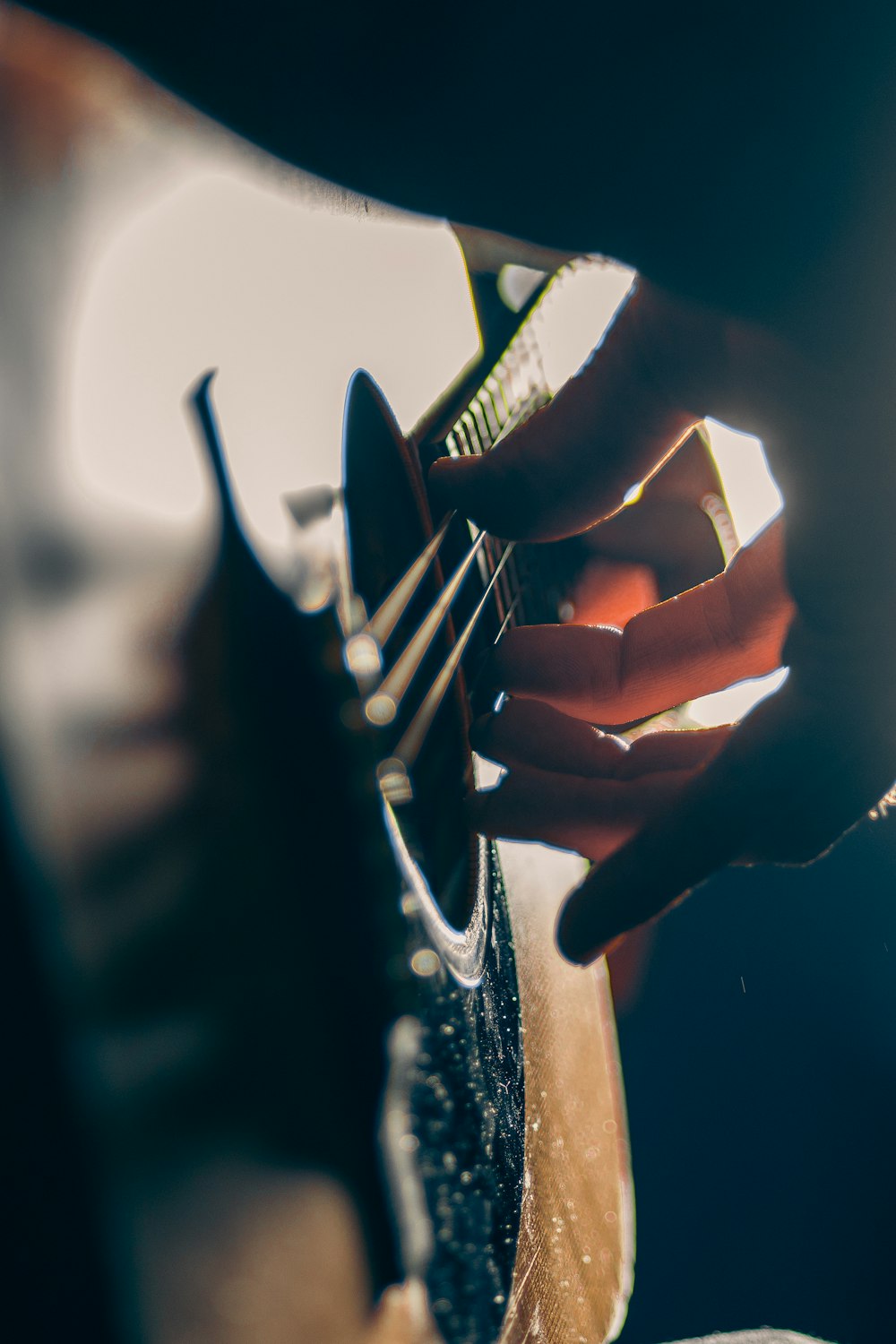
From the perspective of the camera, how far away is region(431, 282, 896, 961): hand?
0.84 ft

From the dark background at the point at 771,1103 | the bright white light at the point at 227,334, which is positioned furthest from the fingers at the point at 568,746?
the dark background at the point at 771,1103

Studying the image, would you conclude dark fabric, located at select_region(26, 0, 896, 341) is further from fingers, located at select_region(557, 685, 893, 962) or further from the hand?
fingers, located at select_region(557, 685, 893, 962)

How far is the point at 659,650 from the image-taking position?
16.5 inches

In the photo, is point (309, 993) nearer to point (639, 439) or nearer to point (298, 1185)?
point (298, 1185)

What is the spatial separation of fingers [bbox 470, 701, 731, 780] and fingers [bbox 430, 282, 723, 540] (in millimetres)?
89

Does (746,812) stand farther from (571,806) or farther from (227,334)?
(227,334)

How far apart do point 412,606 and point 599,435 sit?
4.3 inches

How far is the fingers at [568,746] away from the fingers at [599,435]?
0.29ft

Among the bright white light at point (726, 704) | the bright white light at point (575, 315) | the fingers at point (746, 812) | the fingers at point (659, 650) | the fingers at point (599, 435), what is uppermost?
the bright white light at point (575, 315)

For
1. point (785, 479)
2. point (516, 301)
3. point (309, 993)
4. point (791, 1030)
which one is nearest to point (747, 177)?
point (785, 479)

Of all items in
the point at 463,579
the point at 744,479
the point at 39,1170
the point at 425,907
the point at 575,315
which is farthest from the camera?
the point at 744,479

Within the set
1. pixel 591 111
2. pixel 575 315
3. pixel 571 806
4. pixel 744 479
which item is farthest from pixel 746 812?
pixel 744 479

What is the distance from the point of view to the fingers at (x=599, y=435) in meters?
0.30

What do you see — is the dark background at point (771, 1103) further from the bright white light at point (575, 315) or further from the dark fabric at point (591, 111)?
the dark fabric at point (591, 111)
